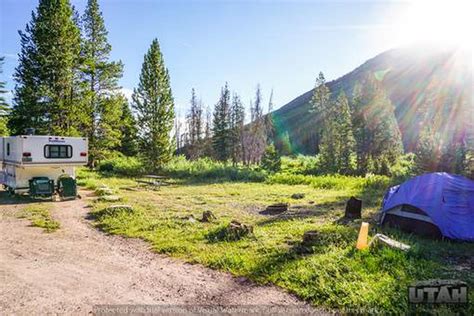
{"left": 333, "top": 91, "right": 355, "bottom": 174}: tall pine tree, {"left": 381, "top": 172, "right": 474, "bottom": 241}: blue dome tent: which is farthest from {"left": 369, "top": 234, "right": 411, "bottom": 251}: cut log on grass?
{"left": 333, "top": 91, "right": 355, "bottom": 174}: tall pine tree

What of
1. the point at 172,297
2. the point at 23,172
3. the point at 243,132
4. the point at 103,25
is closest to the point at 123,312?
the point at 172,297

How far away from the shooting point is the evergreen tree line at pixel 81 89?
77.7ft

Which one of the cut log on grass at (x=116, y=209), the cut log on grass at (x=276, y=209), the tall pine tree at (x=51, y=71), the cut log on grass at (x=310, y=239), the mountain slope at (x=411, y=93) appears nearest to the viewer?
the cut log on grass at (x=310, y=239)

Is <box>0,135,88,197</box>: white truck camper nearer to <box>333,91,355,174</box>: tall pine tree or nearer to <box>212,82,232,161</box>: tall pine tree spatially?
<box>333,91,355,174</box>: tall pine tree

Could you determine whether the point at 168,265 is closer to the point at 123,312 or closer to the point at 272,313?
the point at 123,312

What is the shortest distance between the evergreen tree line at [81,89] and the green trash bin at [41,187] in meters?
11.0

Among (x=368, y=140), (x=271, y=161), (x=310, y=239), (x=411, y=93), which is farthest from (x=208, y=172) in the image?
(x=411, y=93)

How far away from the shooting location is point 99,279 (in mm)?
5648

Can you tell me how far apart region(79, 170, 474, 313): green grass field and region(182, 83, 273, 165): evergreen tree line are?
3865cm

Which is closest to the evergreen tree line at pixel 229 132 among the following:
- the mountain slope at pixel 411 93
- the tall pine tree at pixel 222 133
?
the tall pine tree at pixel 222 133

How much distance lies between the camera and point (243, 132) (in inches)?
2131

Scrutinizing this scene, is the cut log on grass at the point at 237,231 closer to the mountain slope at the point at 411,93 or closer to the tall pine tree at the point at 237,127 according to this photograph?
the mountain slope at the point at 411,93

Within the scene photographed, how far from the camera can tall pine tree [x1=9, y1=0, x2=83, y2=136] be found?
23547mm

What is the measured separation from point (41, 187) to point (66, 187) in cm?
98
